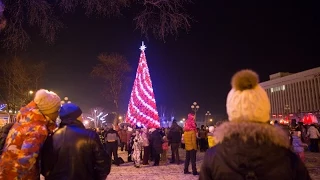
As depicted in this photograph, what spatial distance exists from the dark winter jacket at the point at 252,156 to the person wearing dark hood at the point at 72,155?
5.46 ft

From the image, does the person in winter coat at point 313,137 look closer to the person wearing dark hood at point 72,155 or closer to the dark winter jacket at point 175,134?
the dark winter jacket at point 175,134

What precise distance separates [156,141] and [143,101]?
9.67 m

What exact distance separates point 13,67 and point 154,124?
18.4m

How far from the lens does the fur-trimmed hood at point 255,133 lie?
2.26m

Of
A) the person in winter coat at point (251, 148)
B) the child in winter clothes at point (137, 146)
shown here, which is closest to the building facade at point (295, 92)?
the child in winter clothes at point (137, 146)

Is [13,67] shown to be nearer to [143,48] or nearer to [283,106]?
[143,48]

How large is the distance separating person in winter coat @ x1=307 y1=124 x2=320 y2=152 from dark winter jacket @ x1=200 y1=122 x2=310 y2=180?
17.5m

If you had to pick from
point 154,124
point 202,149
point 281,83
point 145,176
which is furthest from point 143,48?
point 281,83

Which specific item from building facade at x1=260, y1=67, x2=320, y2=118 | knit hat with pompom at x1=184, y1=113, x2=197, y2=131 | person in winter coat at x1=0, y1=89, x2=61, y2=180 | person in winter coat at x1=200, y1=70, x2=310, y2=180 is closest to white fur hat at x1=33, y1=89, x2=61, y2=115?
person in winter coat at x1=0, y1=89, x2=61, y2=180

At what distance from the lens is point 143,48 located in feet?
80.7

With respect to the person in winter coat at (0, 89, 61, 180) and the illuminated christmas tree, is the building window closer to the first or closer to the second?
the illuminated christmas tree

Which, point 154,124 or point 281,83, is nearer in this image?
point 154,124

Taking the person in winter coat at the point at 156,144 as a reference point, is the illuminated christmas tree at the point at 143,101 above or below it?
above

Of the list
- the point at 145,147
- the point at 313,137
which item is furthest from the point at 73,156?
the point at 313,137
